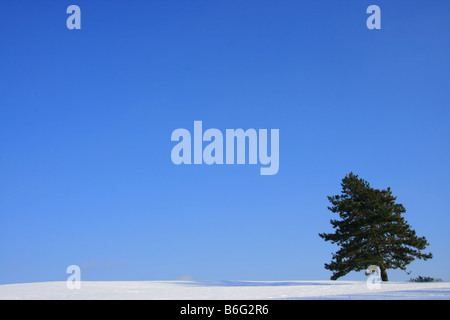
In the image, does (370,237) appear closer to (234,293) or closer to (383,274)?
(383,274)

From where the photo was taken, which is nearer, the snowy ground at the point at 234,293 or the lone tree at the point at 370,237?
the snowy ground at the point at 234,293

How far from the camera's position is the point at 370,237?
109 feet

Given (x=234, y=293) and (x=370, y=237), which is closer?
(x=234, y=293)

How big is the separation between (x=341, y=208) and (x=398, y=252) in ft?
18.1

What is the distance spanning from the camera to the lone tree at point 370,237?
32906 mm

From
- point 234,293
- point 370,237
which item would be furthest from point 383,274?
point 234,293

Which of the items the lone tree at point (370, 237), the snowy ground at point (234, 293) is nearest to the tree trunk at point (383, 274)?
the lone tree at point (370, 237)

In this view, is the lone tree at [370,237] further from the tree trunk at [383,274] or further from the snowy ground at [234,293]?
the snowy ground at [234,293]

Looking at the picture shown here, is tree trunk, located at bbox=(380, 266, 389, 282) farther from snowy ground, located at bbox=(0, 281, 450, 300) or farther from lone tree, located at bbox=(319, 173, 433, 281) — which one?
snowy ground, located at bbox=(0, 281, 450, 300)

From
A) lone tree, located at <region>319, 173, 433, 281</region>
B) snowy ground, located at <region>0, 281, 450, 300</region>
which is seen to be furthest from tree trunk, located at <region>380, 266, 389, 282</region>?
snowy ground, located at <region>0, 281, 450, 300</region>
